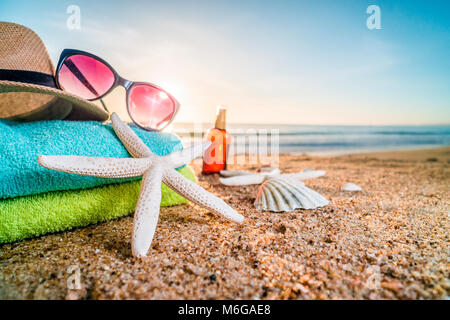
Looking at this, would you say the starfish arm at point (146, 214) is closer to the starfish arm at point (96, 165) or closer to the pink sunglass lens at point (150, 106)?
the starfish arm at point (96, 165)

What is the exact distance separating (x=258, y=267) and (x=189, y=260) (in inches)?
11.6

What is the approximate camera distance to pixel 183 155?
4.66ft

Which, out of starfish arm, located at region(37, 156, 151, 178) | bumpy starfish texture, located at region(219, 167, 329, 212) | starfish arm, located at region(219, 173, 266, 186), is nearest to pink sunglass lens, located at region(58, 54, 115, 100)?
starfish arm, located at region(37, 156, 151, 178)

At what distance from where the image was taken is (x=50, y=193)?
3.76 ft

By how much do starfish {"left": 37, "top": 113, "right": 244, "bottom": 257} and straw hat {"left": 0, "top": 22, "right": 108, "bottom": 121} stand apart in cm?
36

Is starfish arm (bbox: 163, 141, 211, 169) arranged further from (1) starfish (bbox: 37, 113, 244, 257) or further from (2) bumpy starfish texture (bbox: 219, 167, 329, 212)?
(2) bumpy starfish texture (bbox: 219, 167, 329, 212)

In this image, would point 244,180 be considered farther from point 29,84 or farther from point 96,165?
point 29,84

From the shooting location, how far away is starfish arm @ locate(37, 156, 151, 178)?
947 mm

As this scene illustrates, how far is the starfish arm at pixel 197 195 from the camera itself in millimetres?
1188

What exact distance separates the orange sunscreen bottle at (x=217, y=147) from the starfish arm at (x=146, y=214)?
4.50 ft

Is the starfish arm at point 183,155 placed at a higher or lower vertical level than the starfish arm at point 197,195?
higher

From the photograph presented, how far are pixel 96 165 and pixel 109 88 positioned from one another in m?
0.76

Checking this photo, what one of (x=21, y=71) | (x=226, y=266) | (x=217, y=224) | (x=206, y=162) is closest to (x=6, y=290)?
(x=226, y=266)

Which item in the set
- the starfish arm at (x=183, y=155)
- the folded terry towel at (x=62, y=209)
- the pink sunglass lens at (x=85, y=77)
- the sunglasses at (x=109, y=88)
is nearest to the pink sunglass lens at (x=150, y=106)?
the sunglasses at (x=109, y=88)
